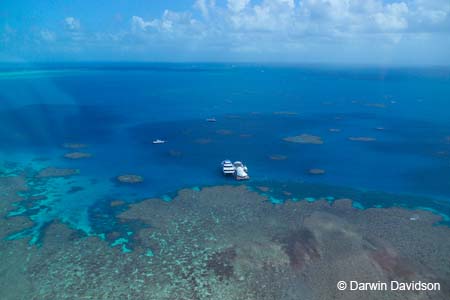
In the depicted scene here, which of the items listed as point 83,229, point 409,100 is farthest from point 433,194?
point 409,100

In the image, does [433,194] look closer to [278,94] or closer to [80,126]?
[80,126]

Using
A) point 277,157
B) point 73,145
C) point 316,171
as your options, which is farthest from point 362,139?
point 73,145

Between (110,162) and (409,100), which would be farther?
(409,100)

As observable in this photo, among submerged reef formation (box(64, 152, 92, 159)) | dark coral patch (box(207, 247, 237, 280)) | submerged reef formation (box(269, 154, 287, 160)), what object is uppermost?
submerged reef formation (box(269, 154, 287, 160))

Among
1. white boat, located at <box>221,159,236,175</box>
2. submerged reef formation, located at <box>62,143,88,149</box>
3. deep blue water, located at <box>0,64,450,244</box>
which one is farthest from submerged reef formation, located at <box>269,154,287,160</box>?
submerged reef formation, located at <box>62,143,88,149</box>

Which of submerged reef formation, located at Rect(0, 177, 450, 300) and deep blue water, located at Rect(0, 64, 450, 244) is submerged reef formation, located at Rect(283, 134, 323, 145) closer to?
deep blue water, located at Rect(0, 64, 450, 244)

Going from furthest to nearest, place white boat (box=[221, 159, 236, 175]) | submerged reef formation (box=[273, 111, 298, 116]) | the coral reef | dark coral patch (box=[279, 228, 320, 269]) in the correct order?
1. submerged reef formation (box=[273, 111, 298, 116])
2. the coral reef
3. white boat (box=[221, 159, 236, 175])
4. dark coral patch (box=[279, 228, 320, 269])
